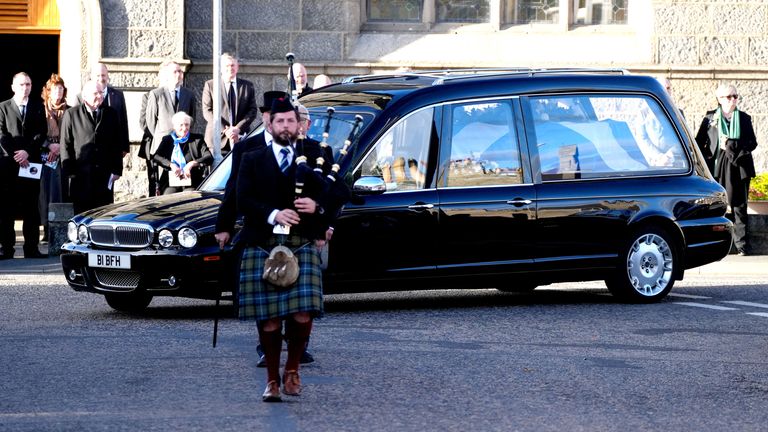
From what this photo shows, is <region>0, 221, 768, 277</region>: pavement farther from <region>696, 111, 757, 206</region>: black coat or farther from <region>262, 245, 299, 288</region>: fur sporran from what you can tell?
<region>262, 245, 299, 288</region>: fur sporran

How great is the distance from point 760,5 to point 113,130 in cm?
1025

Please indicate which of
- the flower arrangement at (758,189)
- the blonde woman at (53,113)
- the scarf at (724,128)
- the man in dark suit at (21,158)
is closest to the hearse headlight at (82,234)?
the man in dark suit at (21,158)

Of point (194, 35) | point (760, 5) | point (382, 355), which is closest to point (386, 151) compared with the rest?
point (382, 355)

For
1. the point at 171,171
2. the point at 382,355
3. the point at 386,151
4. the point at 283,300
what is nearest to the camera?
the point at 283,300

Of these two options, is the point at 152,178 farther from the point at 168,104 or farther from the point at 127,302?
the point at 127,302

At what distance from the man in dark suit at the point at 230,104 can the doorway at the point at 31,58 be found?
237 inches

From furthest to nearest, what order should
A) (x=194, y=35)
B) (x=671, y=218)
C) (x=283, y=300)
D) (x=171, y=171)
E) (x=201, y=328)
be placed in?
(x=194, y=35)
(x=171, y=171)
(x=671, y=218)
(x=201, y=328)
(x=283, y=300)

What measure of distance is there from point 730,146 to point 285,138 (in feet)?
38.4

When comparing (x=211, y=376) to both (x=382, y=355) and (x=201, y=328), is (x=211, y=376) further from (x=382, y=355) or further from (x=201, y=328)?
(x=201, y=328)

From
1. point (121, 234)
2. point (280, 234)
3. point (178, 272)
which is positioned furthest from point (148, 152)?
point (280, 234)

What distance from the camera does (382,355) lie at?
34.0 ft

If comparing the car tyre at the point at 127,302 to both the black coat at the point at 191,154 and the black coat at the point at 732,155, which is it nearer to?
the black coat at the point at 191,154

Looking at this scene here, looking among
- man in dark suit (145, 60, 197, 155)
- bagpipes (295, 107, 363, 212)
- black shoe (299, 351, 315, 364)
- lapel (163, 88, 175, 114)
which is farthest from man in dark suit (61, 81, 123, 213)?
bagpipes (295, 107, 363, 212)

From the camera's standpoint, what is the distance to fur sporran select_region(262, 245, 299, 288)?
28.1 feet
